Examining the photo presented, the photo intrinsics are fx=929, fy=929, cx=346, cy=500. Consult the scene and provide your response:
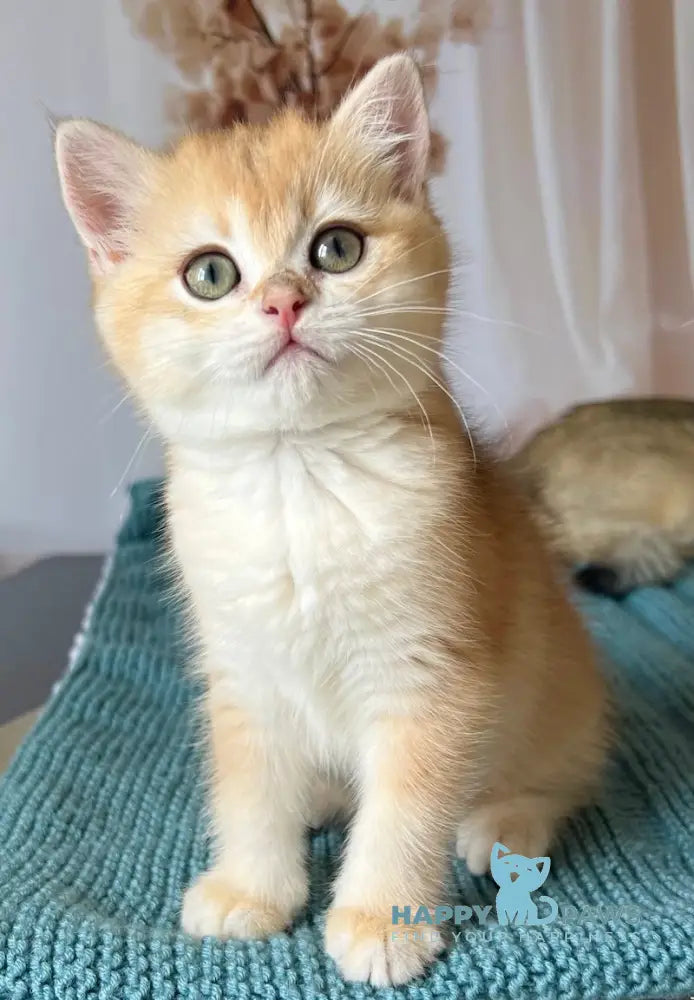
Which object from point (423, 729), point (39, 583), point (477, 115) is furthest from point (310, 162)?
point (39, 583)

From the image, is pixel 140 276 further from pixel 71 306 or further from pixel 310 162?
pixel 71 306

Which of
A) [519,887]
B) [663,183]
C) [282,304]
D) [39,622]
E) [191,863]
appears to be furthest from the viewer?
[663,183]

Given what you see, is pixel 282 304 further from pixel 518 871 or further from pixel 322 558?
pixel 518 871

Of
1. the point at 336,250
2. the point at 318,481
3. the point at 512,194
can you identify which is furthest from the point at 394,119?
the point at 512,194

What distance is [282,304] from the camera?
1.98ft

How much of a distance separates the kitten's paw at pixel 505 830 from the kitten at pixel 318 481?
96 mm

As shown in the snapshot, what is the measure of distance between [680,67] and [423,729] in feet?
4.39

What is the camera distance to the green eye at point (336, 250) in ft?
2.16

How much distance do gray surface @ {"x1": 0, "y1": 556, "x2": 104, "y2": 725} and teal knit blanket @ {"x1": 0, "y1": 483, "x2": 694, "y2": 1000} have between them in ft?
0.32

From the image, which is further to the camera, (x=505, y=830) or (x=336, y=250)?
(x=505, y=830)

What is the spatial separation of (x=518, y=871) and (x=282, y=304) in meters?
0.48

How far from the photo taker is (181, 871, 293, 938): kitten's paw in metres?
0.72

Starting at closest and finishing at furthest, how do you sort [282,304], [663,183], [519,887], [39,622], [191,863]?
[282,304] → [519,887] → [191,863] → [39,622] → [663,183]

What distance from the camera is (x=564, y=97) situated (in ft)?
5.16
